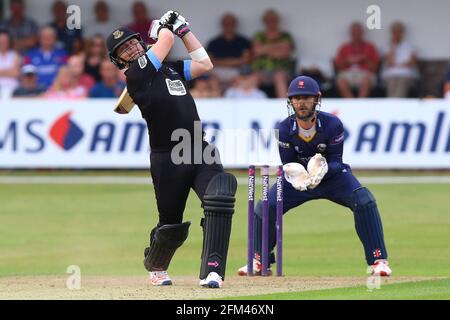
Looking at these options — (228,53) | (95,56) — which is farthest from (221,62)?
(95,56)

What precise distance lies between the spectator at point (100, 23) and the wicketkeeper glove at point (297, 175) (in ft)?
40.6

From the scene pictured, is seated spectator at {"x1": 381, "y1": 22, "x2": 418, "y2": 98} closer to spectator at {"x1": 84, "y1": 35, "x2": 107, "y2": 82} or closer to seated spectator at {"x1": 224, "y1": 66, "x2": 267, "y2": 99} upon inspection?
seated spectator at {"x1": 224, "y1": 66, "x2": 267, "y2": 99}

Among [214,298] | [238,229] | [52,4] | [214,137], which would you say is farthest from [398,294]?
[52,4]

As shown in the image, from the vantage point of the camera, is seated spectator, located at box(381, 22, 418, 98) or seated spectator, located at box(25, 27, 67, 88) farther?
seated spectator, located at box(381, 22, 418, 98)

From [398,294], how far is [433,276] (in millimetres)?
1962

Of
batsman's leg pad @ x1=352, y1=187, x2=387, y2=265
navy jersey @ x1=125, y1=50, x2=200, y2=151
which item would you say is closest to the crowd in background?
batsman's leg pad @ x1=352, y1=187, x2=387, y2=265

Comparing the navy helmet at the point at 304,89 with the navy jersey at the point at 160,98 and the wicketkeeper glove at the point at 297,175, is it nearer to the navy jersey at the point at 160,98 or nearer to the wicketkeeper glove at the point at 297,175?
the wicketkeeper glove at the point at 297,175

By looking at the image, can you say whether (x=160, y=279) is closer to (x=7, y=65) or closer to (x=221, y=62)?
(x=7, y=65)

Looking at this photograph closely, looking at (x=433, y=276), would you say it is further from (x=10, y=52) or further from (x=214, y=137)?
Result: (x=10, y=52)

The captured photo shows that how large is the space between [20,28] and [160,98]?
42.5ft

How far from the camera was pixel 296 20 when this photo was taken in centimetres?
2317

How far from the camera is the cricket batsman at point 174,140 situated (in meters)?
9.67

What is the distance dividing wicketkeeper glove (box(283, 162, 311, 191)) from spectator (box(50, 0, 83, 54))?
1149 cm

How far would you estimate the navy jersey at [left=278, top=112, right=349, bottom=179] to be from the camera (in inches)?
421
